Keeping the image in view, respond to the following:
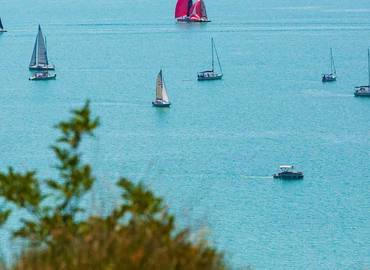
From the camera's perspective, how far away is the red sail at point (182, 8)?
14162 cm

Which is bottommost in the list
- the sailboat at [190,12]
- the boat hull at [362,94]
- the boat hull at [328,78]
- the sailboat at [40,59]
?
the boat hull at [362,94]

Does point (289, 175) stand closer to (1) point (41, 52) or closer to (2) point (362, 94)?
(2) point (362, 94)

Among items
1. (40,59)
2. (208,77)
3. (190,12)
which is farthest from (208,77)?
(190,12)

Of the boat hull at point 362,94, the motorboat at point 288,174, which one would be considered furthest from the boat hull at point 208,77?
the motorboat at point 288,174

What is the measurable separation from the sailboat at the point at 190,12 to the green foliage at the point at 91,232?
13483 centimetres

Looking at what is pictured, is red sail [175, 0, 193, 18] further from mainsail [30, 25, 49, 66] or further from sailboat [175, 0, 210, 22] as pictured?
mainsail [30, 25, 49, 66]

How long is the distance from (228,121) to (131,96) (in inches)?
512

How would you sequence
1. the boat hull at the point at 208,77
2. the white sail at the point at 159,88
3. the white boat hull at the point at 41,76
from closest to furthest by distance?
the white sail at the point at 159,88 → the boat hull at the point at 208,77 → the white boat hull at the point at 41,76

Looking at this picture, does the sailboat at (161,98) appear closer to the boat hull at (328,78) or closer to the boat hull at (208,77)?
the boat hull at (208,77)

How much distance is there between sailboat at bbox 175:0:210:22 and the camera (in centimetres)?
14175

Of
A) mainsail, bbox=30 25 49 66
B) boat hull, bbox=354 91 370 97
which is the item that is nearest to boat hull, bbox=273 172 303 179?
→ boat hull, bbox=354 91 370 97

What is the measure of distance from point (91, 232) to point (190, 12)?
138m

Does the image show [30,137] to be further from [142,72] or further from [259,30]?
[259,30]

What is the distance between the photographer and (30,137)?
6203 centimetres
